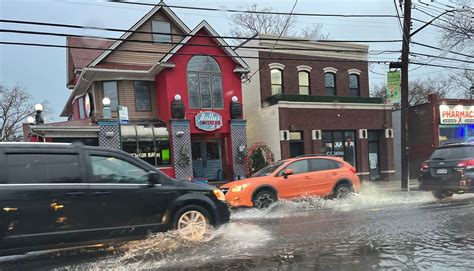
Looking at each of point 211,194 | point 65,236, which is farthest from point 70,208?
point 211,194

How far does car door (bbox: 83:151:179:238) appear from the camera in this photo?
642cm

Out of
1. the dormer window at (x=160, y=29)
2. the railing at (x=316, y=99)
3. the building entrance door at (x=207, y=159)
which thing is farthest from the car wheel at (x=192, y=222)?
the dormer window at (x=160, y=29)

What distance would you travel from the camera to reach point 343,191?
13.2m

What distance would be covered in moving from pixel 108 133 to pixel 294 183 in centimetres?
1056

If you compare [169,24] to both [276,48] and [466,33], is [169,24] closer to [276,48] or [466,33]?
[276,48]

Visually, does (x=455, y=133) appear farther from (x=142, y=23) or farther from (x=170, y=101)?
(x=142, y=23)

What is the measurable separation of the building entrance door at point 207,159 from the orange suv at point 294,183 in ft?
31.4

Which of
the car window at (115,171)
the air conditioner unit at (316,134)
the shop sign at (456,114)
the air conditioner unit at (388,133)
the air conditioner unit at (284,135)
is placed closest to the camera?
the car window at (115,171)

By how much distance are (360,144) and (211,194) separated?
A: 1862 centimetres

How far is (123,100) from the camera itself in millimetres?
21266

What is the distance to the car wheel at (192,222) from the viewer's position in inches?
278

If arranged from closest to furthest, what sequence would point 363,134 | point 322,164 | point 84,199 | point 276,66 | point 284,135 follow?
point 84,199, point 322,164, point 284,135, point 276,66, point 363,134

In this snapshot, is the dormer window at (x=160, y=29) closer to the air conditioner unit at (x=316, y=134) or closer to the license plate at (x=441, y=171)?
the air conditioner unit at (x=316, y=134)

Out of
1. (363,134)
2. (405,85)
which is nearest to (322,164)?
(405,85)
